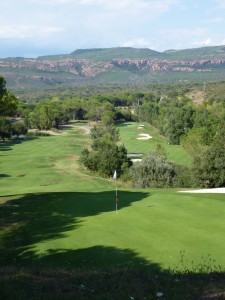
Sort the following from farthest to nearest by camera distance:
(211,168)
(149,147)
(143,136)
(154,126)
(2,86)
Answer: (154,126) → (143,136) → (149,147) → (211,168) → (2,86)

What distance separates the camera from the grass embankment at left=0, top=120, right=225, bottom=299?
9.28 m

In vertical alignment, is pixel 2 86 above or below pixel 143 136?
above

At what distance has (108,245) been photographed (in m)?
14.3

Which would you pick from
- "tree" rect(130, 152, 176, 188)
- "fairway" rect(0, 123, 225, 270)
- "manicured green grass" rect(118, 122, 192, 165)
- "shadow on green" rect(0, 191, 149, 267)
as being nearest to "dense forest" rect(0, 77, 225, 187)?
"tree" rect(130, 152, 176, 188)

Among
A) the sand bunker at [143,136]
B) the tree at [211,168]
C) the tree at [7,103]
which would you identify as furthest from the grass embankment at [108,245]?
the sand bunker at [143,136]

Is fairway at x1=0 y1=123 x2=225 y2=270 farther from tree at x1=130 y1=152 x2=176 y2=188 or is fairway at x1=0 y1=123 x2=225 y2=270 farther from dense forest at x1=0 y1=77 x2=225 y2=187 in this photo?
tree at x1=130 y1=152 x2=176 y2=188

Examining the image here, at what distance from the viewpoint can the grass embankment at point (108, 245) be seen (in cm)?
928

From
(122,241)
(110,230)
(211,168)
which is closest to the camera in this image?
(122,241)

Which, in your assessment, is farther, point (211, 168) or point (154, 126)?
point (154, 126)

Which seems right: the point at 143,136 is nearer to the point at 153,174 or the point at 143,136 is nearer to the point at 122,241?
the point at 153,174

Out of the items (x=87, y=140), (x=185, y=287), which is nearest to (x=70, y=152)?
(x=87, y=140)

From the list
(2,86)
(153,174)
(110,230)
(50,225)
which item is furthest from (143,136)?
(110,230)

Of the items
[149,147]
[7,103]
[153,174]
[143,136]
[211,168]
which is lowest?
[143,136]

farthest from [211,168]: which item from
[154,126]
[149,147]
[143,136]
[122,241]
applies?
[154,126]
